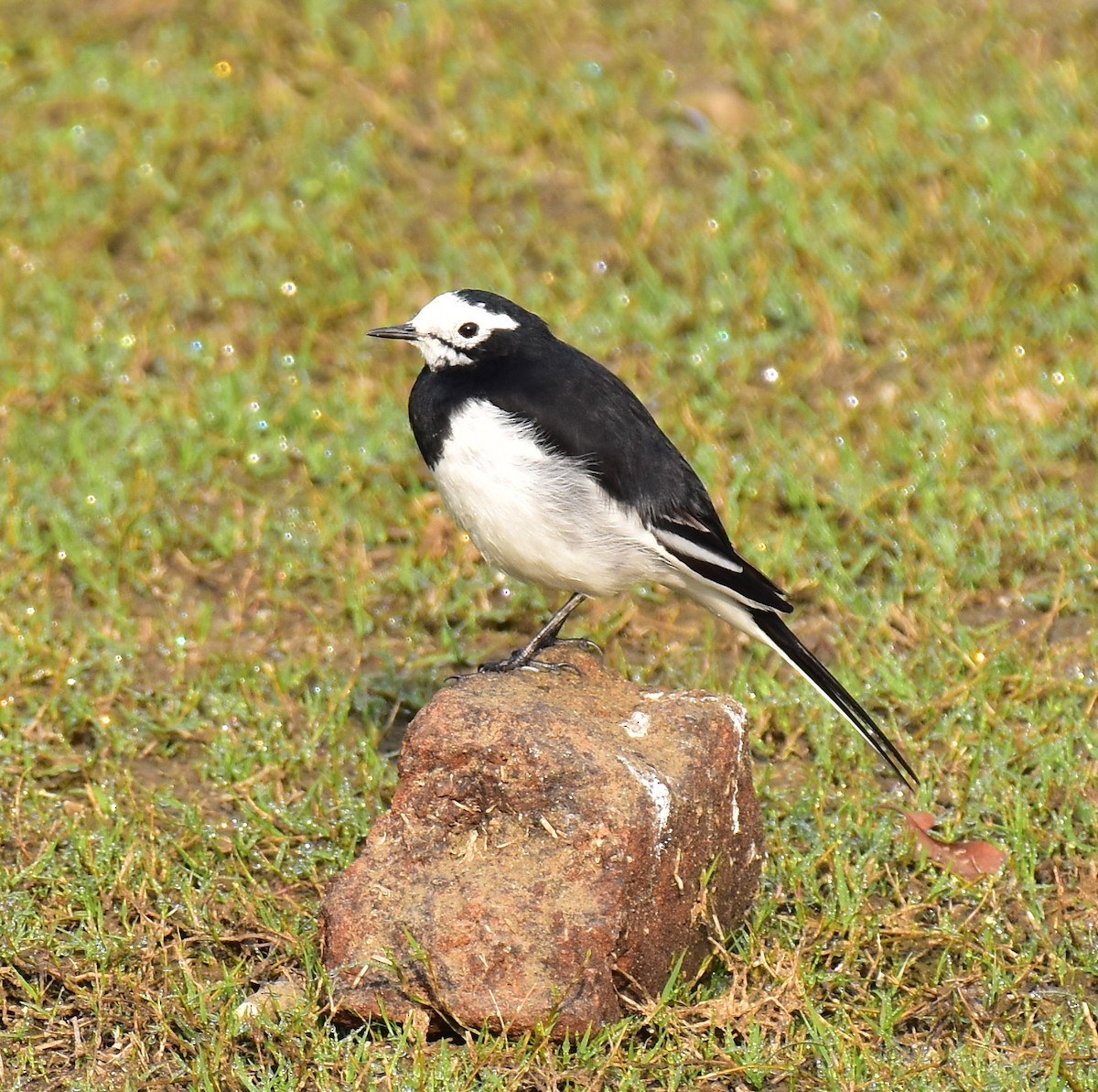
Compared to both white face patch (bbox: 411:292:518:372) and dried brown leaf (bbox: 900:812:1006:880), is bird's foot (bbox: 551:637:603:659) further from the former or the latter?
dried brown leaf (bbox: 900:812:1006:880)

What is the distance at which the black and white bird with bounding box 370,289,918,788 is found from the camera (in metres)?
4.61

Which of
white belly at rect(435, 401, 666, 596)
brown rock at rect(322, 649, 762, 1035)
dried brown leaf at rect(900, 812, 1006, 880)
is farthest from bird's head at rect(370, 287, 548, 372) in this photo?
dried brown leaf at rect(900, 812, 1006, 880)

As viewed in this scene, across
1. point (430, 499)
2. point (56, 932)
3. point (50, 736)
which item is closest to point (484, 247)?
point (430, 499)

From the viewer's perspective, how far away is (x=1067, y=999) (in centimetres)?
440

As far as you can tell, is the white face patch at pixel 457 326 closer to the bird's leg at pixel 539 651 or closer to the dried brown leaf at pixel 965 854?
the bird's leg at pixel 539 651

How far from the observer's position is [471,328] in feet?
16.0

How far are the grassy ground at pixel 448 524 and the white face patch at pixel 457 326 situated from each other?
Result: 1.27 metres

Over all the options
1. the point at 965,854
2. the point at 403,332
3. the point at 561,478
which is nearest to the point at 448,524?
the point at 403,332

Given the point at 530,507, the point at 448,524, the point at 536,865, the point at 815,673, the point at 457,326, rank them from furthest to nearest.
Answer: the point at 448,524, the point at 457,326, the point at 815,673, the point at 530,507, the point at 536,865

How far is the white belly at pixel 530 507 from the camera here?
15.0ft

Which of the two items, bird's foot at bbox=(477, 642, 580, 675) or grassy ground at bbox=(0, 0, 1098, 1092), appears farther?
bird's foot at bbox=(477, 642, 580, 675)

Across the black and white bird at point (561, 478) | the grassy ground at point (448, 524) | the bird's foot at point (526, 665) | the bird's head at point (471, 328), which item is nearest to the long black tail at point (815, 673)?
the black and white bird at point (561, 478)

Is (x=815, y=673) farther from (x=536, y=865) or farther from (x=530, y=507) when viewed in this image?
(x=536, y=865)

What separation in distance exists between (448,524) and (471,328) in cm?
162
